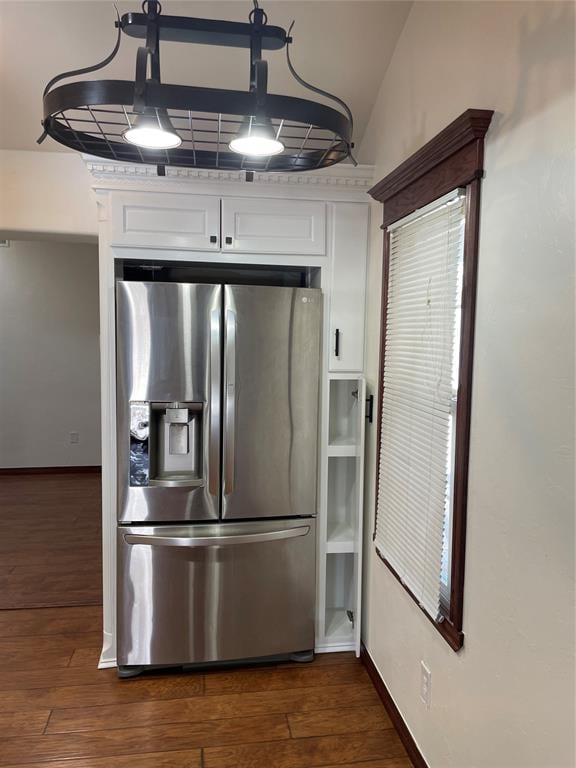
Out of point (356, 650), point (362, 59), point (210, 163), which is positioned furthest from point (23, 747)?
point (362, 59)

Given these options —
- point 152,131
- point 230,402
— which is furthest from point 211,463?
point 152,131

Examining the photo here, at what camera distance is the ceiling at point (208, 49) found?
209 centimetres

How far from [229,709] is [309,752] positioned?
0.40m

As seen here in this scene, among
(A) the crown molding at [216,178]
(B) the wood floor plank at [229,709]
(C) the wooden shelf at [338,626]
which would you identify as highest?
(A) the crown molding at [216,178]

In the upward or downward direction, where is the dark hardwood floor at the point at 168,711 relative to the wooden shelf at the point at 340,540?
downward

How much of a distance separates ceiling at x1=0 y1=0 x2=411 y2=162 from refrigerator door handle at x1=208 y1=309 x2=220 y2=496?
1.07 m

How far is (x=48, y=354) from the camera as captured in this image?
571 centimetres

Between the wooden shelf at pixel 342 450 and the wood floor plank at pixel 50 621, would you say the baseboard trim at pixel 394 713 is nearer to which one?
the wooden shelf at pixel 342 450

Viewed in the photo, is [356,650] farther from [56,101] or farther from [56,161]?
[56,161]

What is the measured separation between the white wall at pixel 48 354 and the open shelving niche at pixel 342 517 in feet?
12.3

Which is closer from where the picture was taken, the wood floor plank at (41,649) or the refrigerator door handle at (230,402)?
the refrigerator door handle at (230,402)

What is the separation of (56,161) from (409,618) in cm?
270

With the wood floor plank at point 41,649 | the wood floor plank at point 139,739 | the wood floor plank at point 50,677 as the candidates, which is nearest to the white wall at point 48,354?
the wood floor plank at point 41,649

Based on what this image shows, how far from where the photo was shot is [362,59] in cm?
231
